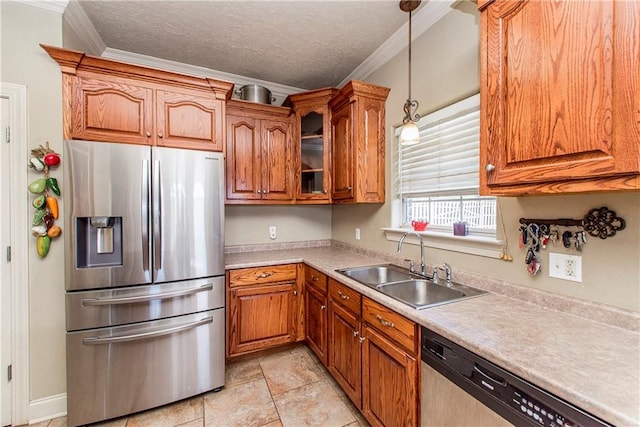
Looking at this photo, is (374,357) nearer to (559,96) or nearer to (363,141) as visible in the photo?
(559,96)

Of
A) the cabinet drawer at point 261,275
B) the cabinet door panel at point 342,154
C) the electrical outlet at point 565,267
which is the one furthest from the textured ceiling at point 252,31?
the cabinet drawer at point 261,275

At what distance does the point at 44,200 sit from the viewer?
1.71 m

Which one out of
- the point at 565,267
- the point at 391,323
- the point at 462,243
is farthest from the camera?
the point at 462,243

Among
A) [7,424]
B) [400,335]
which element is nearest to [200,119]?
[400,335]

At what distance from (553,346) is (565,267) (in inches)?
17.7

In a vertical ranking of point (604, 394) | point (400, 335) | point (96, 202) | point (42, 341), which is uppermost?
point (96, 202)

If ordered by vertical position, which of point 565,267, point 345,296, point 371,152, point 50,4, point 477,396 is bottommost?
point 477,396

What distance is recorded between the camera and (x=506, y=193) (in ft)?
3.73

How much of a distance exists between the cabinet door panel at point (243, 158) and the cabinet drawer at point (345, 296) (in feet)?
3.92

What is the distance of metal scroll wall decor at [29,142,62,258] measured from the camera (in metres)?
1.70

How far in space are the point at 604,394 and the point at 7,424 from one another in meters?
2.98

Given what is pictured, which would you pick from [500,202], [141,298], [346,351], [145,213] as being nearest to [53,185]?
[145,213]

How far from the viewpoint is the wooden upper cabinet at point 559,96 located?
789 millimetres

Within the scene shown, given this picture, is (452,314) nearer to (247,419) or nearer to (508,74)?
(508,74)
